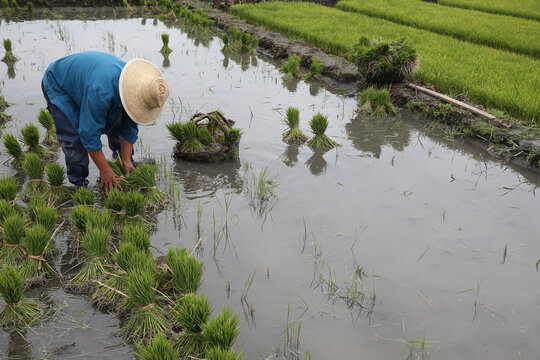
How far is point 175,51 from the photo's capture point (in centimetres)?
890

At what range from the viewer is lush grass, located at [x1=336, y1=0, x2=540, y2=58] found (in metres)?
8.56

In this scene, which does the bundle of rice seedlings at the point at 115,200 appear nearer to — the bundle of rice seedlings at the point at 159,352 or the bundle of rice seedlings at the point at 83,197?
the bundle of rice seedlings at the point at 83,197

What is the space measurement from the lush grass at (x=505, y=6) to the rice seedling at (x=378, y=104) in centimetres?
764

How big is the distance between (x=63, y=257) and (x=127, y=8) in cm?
1286

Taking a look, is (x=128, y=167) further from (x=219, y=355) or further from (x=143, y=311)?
(x=219, y=355)

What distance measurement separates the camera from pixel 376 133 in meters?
5.36

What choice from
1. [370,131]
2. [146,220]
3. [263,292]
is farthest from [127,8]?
[263,292]

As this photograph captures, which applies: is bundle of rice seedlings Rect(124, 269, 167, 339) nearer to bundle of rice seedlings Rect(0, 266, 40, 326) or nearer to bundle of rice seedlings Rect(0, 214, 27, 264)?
bundle of rice seedlings Rect(0, 266, 40, 326)

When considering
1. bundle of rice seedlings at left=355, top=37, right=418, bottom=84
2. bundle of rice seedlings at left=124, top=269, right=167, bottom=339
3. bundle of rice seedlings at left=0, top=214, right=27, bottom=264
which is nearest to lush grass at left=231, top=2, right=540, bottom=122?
bundle of rice seedlings at left=355, top=37, right=418, bottom=84

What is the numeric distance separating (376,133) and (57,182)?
11.2 ft

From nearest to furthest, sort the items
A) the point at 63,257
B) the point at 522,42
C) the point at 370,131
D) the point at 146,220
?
1. the point at 63,257
2. the point at 146,220
3. the point at 370,131
4. the point at 522,42

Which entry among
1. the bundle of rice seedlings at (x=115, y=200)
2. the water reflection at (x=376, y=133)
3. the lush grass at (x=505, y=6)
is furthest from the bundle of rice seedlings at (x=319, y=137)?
the lush grass at (x=505, y=6)

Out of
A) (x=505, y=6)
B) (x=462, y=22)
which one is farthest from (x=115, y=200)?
(x=505, y=6)

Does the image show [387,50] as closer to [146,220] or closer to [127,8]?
[146,220]
